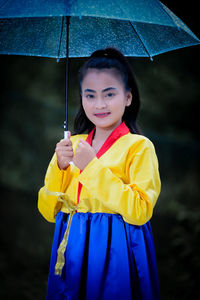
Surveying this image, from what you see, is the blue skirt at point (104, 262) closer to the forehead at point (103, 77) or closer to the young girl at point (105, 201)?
the young girl at point (105, 201)

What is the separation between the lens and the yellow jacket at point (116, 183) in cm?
151

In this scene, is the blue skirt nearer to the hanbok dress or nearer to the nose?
the hanbok dress

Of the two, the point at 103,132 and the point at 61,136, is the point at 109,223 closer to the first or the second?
the point at 103,132

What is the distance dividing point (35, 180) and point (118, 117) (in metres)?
2.71

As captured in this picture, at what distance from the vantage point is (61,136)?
414 cm

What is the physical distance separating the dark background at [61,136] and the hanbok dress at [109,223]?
80.7 inches

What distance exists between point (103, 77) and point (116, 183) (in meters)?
0.49

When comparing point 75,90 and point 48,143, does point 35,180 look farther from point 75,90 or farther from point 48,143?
point 75,90

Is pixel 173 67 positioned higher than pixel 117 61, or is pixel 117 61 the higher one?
pixel 173 67

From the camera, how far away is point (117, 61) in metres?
1.73

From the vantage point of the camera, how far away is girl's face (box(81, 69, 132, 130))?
1658 millimetres

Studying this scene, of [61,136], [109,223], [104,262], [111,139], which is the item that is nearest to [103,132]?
[111,139]

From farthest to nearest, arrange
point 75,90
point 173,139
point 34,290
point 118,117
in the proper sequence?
point 173,139 < point 75,90 < point 34,290 < point 118,117

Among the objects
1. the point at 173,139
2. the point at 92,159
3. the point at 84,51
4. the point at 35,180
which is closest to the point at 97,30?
the point at 84,51
